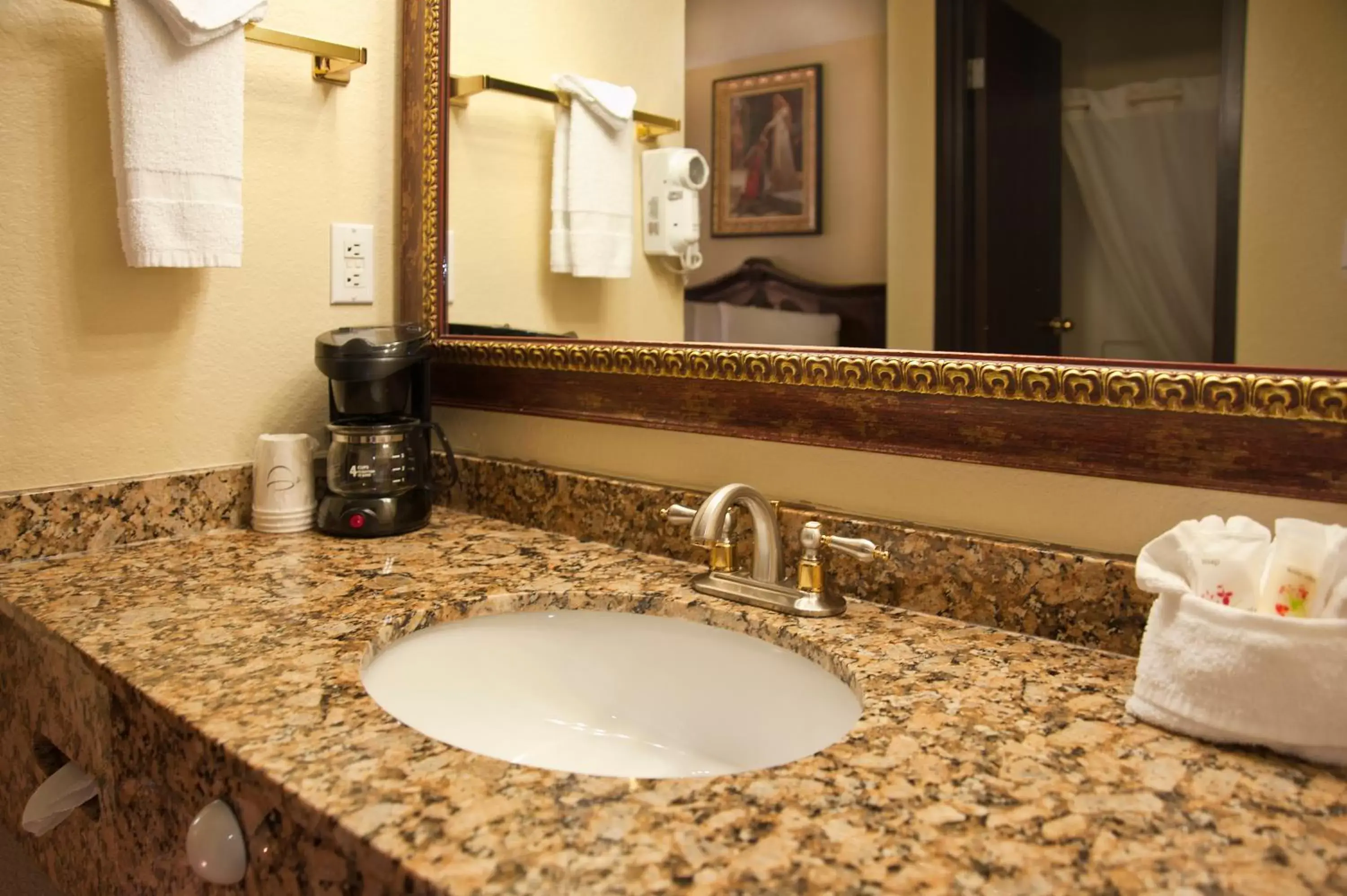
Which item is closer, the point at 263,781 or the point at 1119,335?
the point at 263,781

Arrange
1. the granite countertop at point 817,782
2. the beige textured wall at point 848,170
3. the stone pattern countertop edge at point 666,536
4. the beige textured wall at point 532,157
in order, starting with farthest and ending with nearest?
the beige textured wall at point 532,157, the beige textured wall at point 848,170, the stone pattern countertop edge at point 666,536, the granite countertop at point 817,782

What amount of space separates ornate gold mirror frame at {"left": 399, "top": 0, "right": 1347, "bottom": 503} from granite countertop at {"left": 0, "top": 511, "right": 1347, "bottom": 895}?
0.60 ft

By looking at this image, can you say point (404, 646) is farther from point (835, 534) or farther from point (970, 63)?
point (970, 63)

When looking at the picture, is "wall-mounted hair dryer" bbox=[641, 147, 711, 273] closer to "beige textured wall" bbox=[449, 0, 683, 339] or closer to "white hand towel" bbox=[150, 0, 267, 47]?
"beige textured wall" bbox=[449, 0, 683, 339]

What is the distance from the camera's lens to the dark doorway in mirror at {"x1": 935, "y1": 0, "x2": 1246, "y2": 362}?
83 cm

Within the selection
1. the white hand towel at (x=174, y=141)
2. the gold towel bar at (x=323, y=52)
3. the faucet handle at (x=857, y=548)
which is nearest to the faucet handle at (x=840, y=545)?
the faucet handle at (x=857, y=548)

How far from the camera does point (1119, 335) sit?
34.4 inches

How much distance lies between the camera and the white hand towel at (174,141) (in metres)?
1.16

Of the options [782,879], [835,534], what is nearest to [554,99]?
[835,534]

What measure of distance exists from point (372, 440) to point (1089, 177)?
0.90 meters

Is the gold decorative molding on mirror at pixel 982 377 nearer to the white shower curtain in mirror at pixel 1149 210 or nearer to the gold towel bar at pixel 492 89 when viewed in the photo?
the white shower curtain in mirror at pixel 1149 210

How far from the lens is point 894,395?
1.01 meters

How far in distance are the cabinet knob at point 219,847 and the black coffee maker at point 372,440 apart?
62 cm

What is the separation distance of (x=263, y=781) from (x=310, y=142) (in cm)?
101
